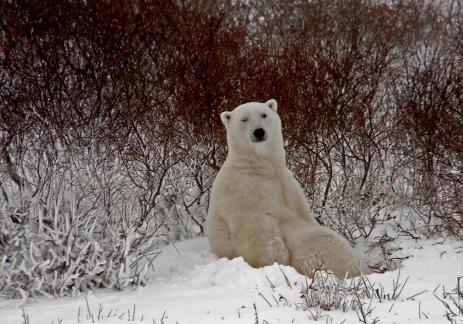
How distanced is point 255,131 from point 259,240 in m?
0.84

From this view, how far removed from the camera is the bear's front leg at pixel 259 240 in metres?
4.03

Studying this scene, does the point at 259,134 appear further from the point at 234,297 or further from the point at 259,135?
the point at 234,297

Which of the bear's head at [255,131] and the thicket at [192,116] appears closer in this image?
the bear's head at [255,131]

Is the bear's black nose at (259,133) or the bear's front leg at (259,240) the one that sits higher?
the bear's black nose at (259,133)

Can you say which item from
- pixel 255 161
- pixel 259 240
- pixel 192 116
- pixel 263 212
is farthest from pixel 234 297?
pixel 192 116

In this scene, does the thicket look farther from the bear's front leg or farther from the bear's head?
the bear's head

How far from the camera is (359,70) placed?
7.37m

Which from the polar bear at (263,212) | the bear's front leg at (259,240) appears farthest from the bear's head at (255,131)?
the bear's front leg at (259,240)

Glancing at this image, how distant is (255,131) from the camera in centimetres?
413

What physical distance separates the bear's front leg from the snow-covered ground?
0.15 metres

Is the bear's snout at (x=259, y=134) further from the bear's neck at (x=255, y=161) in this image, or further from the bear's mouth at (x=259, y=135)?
the bear's neck at (x=255, y=161)

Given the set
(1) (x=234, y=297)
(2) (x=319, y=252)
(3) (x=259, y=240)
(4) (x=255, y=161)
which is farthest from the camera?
(4) (x=255, y=161)

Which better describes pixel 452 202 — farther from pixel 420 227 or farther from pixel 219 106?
pixel 219 106

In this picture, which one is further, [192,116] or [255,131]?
[192,116]
